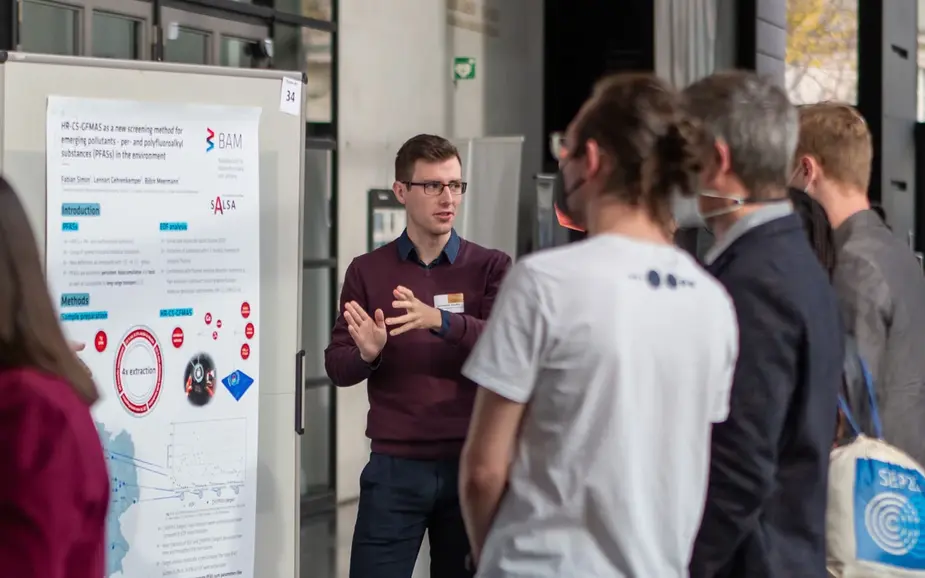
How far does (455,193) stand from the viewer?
274cm

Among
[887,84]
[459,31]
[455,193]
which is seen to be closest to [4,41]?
[455,193]

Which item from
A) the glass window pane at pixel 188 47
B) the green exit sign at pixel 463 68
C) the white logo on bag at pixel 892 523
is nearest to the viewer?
the white logo on bag at pixel 892 523

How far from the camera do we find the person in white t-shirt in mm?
1383

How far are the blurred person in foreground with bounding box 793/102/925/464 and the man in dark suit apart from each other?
493 mm

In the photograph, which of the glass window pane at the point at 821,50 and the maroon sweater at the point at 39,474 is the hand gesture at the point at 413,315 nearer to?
the maroon sweater at the point at 39,474

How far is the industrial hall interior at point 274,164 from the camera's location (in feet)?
8.45

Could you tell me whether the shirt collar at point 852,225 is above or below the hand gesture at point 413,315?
above

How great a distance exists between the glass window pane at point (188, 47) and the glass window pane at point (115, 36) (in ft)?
0.52

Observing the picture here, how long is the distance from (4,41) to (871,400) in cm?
343

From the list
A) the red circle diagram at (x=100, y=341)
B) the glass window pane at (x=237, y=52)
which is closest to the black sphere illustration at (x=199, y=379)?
the red circle diagram at (x=100, y=341)

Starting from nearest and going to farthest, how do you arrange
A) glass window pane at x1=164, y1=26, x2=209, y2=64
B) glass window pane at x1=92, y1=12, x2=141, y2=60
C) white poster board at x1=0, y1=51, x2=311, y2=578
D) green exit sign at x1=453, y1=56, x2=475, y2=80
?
1. white poster board at x1=0, y1=51, x2=311, y2=578
2. glass window pane at x1=92, y1=12, x2=141, y2=60
3. glass window pane at x1=164, y1=26, x2=209, y2=64
4. green exit sign at x1=453, y1=56, x2=475, y2=80

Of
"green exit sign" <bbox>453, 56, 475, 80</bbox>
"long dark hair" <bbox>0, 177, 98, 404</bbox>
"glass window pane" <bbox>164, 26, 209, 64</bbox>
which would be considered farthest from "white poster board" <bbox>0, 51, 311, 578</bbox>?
"green exit sign" <bbox>453, 56, 475, 80</bbox>

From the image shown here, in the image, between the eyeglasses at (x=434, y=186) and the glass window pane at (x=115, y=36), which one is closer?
the eyeglasses at (x=434, y=186)

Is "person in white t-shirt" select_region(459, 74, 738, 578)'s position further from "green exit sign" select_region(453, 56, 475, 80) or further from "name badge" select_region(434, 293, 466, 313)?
"green exit sign" select_region(453, 56, 475, 80)
